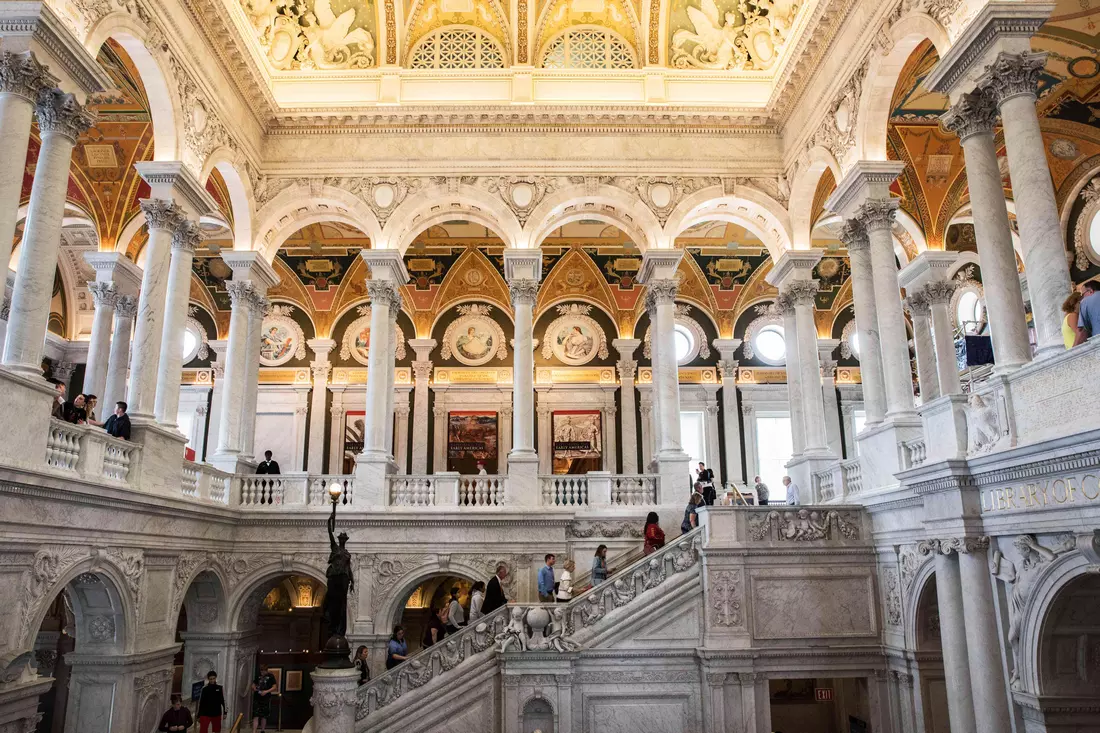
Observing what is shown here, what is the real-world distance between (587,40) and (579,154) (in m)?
3.28

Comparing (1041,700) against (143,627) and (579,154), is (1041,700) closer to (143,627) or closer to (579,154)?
(143,627)

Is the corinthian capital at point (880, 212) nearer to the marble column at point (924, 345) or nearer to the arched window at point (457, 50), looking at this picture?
the marble column at point (924, 345)

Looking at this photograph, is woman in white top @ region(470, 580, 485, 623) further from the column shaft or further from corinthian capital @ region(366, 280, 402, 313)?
the column shaft

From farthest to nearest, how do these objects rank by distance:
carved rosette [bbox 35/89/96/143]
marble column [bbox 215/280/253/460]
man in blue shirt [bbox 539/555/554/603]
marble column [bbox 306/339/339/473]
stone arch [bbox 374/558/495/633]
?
marble column [bbox 306/339/339/473], marble column [bbox 215/280/253/460], stone arch [bbox 374/558/495/633], man in blue shirt [bbox 539/555/554/603], carved rosette [bbox 35/89/96/143]

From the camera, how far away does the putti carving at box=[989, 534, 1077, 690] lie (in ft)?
31.2

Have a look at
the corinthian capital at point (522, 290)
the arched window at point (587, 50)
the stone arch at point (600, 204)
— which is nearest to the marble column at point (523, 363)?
the corinthian capital at point (522, 290)

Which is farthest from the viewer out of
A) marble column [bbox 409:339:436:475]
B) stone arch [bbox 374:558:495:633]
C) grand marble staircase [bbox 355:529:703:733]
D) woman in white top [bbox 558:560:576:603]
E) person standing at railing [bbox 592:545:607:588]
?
marble column [bbox 409:339:436:475]

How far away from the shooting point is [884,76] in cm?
1473

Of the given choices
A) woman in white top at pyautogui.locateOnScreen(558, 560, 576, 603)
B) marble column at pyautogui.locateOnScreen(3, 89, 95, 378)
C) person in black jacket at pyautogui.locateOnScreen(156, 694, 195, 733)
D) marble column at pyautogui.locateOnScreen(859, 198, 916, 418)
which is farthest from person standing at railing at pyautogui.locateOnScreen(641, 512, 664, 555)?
marble column at pyautogui.locateOnScreen(3, 89, 95, 378)

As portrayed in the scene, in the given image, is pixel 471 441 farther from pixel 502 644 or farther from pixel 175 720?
pixel 175 720

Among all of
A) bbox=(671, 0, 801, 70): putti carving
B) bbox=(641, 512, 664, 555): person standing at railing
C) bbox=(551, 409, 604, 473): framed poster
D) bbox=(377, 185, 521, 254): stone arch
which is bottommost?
bbox=(641, 512, 664, 555): person standing at railing

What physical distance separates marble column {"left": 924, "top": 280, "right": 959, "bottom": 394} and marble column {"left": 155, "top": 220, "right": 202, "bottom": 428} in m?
15.8

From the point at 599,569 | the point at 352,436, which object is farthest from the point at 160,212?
the point at 352,436

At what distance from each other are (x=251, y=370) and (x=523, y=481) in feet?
24.3
